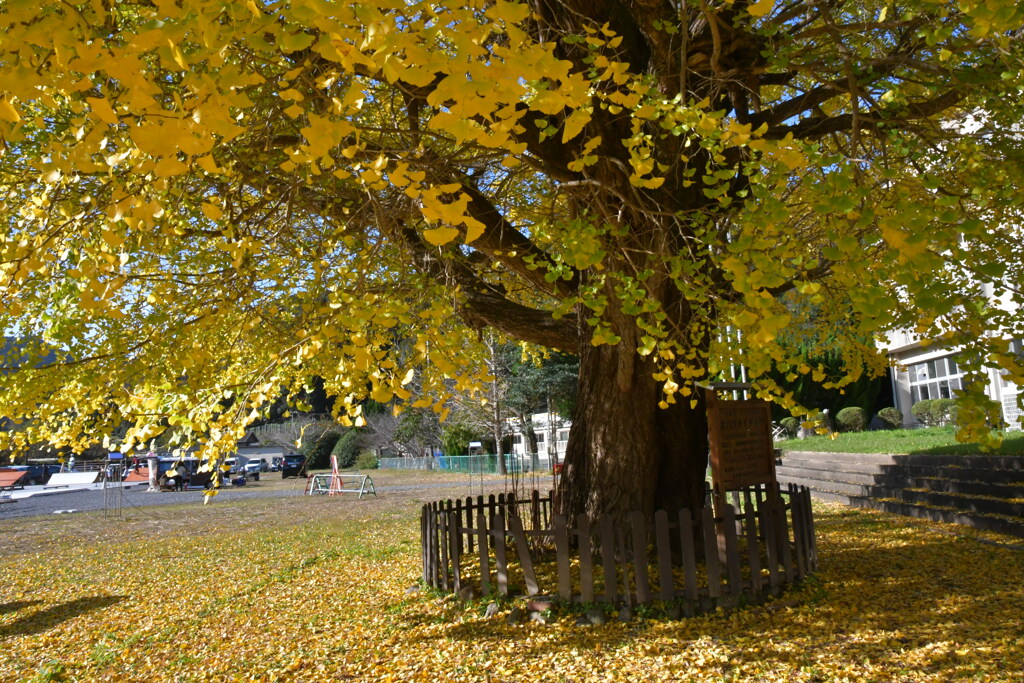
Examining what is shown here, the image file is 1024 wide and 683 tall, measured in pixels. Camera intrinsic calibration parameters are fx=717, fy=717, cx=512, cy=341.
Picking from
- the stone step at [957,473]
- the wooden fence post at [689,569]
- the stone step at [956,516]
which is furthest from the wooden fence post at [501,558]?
the stone step at [957,473]

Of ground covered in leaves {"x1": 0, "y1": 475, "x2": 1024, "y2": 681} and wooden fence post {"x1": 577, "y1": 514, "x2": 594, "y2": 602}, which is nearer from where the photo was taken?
ground covered in leaves {"x1": 0, "y1": 475, "x2": 1024, "y2": 681}

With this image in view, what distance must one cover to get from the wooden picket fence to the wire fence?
59.8 feet

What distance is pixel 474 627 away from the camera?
566 cm

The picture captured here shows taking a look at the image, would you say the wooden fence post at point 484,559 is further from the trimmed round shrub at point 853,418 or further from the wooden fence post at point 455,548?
the trimmed round shrub at point 853,418

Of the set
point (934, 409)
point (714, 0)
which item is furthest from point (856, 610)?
point (934, 409)

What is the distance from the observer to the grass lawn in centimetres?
1145

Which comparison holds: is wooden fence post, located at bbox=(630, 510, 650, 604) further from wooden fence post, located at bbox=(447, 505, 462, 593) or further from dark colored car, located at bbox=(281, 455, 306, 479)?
dark colored car, located at bbox=(281, 455, 306, 479)

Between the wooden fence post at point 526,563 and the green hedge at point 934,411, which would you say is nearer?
the wooden fence post at point 526,563

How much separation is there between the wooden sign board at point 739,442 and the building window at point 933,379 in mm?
18988

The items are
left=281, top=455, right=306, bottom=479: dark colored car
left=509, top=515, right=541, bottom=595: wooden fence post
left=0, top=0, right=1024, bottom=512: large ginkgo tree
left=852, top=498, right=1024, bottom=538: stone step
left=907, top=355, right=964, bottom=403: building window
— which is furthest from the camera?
left=281, top=455, right=306, bottom=479: dark colored car

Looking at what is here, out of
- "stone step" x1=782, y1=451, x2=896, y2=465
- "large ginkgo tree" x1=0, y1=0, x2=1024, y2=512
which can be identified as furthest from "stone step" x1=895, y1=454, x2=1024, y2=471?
"large ginkgo tree" x1=0, y1=0, x2=1024, y2=512

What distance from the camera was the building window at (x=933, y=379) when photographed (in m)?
23.2

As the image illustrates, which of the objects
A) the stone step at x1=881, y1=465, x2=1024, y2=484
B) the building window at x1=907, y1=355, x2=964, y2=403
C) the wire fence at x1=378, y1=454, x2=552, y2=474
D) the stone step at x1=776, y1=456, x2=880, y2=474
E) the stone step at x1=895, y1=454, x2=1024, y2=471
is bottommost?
the wire fence at x1=378, y1=454, x2=552, y2=474

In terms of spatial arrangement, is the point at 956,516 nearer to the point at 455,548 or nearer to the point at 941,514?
the point at 941,514
